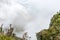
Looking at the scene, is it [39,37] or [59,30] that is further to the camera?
[39,37]

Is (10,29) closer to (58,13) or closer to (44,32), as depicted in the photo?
(44,32)

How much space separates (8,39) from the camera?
1145 centimetres

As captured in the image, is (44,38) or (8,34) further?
(44,38)

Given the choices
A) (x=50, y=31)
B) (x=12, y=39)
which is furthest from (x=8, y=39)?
(x=50, y=31)

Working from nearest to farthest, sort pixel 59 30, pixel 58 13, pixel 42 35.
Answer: pixel 59 30, pixel 42 35, pixel 58 13

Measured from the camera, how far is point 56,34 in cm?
2586

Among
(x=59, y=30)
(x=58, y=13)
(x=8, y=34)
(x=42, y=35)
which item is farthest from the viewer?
(x=58, y=13)

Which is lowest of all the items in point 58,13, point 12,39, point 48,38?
point 12,39

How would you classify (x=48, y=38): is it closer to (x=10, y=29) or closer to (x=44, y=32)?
(x=44, y=32)

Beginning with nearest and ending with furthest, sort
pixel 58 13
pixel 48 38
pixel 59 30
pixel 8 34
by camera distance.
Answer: pixel 8 34, pixel 59 30, pixel 48 38, pixel 58 13

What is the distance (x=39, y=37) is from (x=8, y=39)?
20061 millimetres

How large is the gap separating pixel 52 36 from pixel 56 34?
94cm

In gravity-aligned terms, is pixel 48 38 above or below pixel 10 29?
above

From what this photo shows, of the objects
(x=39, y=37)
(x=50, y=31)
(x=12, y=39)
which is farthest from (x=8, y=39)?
(x=39, y=37)
